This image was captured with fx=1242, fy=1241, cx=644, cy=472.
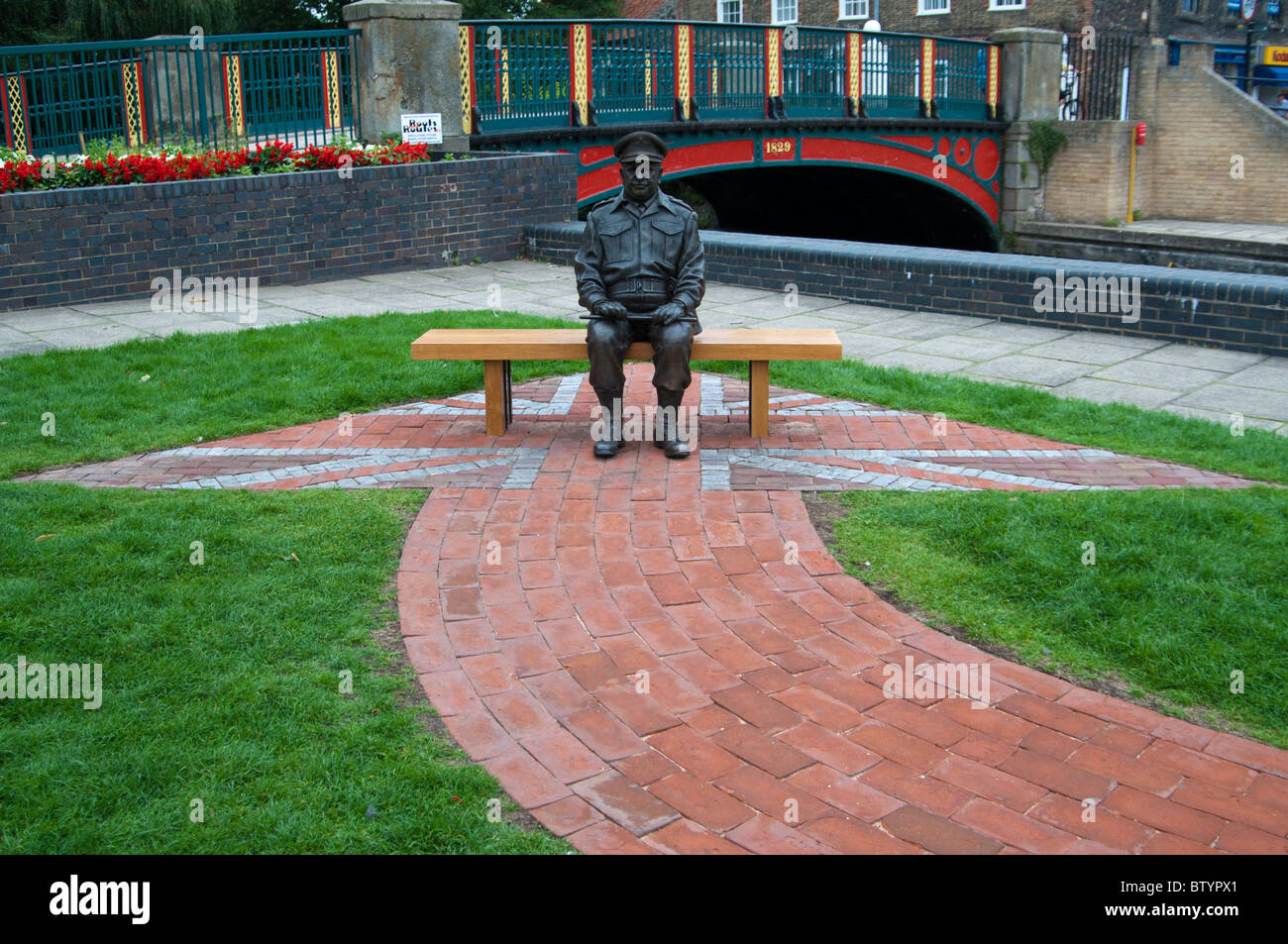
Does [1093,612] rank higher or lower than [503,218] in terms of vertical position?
lower

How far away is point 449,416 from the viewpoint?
7887mm

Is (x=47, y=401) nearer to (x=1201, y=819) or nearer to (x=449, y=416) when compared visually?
(x=449, y=416)

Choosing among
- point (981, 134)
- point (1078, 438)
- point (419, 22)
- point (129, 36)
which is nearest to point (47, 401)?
point (1078, 438)

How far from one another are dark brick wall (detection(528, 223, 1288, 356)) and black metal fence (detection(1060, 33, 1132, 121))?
2192 cm

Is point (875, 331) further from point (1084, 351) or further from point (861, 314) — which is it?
point (1084, 351)

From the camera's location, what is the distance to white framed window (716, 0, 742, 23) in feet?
132

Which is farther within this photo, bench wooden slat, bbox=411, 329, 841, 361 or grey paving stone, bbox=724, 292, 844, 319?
grey paving stone, bbox=724, 292, 844, 319

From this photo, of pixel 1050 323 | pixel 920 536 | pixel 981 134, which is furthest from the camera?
A: pixel 981 134

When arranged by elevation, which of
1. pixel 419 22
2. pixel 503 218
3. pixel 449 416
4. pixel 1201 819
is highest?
pixel 419 22

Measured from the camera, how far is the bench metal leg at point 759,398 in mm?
7301

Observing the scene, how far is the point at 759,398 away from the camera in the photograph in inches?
288

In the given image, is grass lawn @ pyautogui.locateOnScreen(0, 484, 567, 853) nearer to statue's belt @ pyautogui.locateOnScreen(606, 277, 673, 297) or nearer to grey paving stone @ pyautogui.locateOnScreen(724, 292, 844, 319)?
statue's belt @ pyautogui.locateOnScreen(606, 277, 673, 297)

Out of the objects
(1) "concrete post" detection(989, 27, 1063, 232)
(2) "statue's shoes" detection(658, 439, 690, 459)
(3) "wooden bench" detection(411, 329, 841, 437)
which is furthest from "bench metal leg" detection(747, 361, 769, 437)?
(1) "concrete post" detection(989, 27, 1063, 232)
